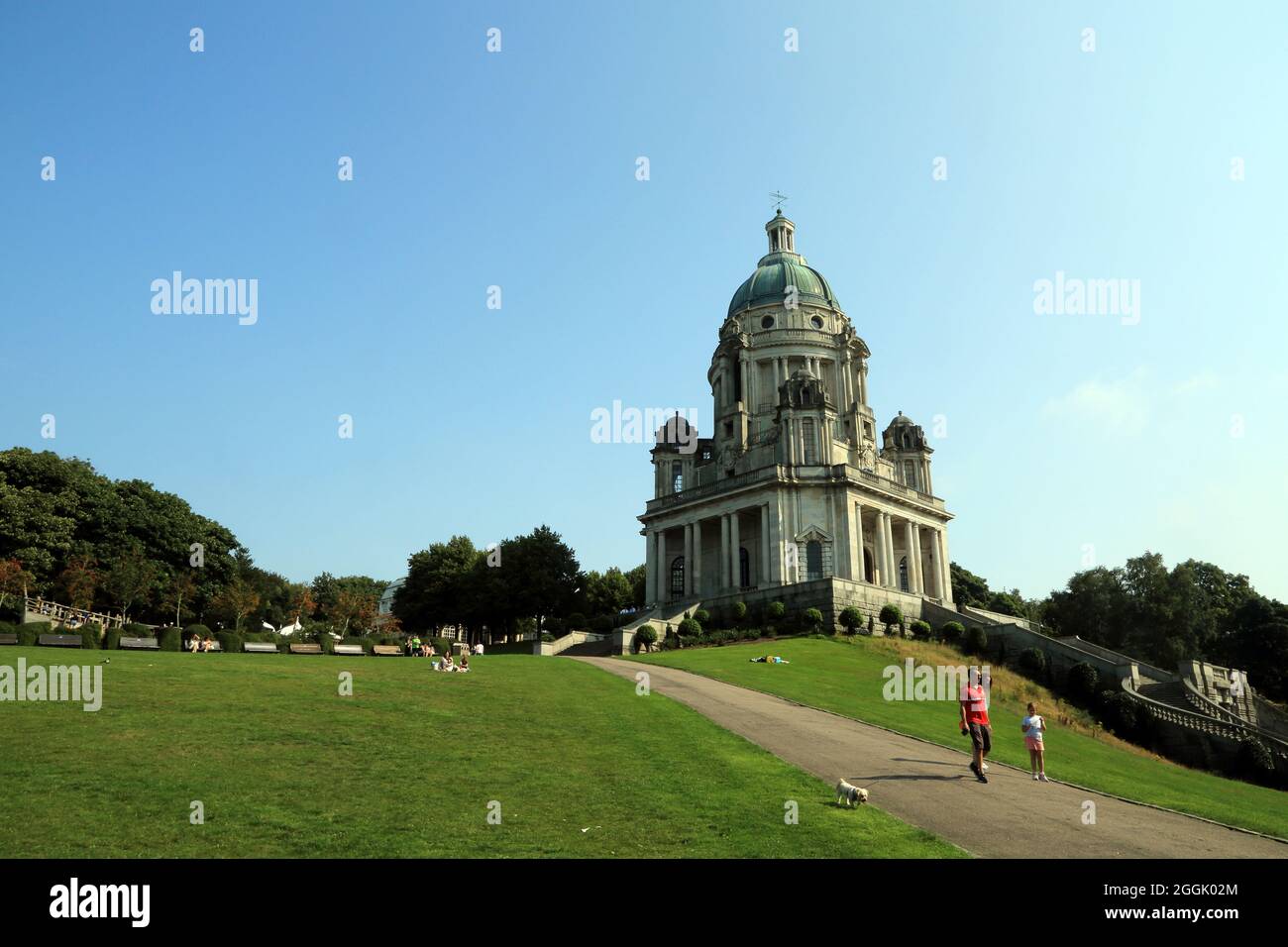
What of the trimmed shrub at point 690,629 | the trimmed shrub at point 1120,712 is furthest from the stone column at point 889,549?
the trimmed shrub at point 1120,712

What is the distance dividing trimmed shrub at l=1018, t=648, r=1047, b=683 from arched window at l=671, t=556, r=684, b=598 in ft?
98.4

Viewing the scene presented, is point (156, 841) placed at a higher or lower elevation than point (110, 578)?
lower

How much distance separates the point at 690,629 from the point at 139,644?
32859mm

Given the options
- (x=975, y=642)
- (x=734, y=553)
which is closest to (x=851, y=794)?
(x=975, y=642)

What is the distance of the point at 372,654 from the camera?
45719 mm

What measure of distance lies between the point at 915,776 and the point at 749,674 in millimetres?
19880

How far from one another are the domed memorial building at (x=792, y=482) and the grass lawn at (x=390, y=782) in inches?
1676

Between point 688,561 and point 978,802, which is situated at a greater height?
point 688,561

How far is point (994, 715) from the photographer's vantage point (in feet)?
122

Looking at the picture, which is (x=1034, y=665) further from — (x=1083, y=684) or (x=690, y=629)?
(x=690, y=629)

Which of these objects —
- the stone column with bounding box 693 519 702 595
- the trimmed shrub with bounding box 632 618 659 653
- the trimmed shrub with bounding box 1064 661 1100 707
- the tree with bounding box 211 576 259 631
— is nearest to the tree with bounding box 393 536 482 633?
the tree with bounding box 211 576 259 631

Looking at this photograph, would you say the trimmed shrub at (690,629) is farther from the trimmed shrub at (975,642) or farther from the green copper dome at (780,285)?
the green copper dome at (780,285)
